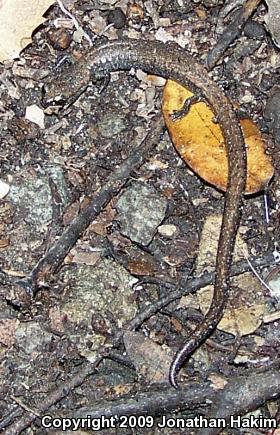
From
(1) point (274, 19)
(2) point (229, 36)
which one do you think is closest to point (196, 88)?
(2) point (229, 36)

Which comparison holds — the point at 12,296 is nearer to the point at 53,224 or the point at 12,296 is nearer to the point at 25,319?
the point at 25,319

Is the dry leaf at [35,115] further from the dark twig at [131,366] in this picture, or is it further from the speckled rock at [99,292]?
the dark twig at [131,366]

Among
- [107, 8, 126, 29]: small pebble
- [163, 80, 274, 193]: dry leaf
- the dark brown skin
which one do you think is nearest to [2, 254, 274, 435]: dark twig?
the dark brown skin

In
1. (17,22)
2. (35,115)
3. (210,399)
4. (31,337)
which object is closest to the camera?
(210,399)

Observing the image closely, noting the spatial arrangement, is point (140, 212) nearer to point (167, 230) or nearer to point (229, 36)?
point (167, 230)

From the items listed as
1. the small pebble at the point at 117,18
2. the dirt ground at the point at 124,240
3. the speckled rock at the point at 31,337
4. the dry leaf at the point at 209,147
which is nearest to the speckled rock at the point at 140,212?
the dirt ground at the point at 124,240

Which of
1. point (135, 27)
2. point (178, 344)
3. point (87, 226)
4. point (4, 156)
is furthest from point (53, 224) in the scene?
point (135, 27)

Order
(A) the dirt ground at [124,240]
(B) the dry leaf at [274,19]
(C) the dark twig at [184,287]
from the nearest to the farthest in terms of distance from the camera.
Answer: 1. (A) the dirt ground at [124,240]
2. (C) the dark twig at [184,287]
3. (B) the dry leaf at [274,19]
